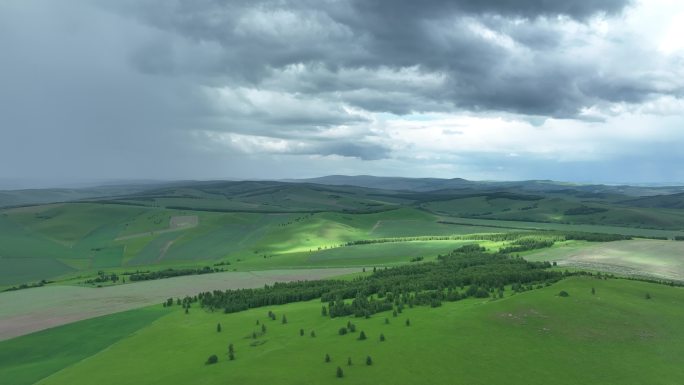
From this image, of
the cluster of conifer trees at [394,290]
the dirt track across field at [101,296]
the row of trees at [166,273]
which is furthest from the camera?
the row of trees at [166,273]

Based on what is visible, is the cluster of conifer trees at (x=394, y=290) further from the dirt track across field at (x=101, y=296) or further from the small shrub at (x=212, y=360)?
the small shrub at (x=212, y=360)

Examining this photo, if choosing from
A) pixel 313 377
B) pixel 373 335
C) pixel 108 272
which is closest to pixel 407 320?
pixel 373 335

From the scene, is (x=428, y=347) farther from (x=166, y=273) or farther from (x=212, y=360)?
(x=166, y=273)

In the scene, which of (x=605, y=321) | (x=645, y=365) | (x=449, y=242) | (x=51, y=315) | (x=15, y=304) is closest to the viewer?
(x=645, y=365)

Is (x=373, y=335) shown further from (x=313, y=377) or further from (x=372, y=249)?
(x=372, y=249)

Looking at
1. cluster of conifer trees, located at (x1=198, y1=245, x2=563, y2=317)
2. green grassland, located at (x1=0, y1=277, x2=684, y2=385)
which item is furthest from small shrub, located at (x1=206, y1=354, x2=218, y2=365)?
cluster of conifer trees, located at (x1=198, y1=245, x2=563, y2=317)

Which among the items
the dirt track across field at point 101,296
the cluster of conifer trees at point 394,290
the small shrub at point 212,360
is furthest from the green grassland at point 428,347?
the dirt track across field at point 101,296

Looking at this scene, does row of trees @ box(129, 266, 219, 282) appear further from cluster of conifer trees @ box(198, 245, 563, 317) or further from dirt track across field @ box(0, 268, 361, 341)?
cluster of conifer trees @ box(198, 245, 563, 317)
